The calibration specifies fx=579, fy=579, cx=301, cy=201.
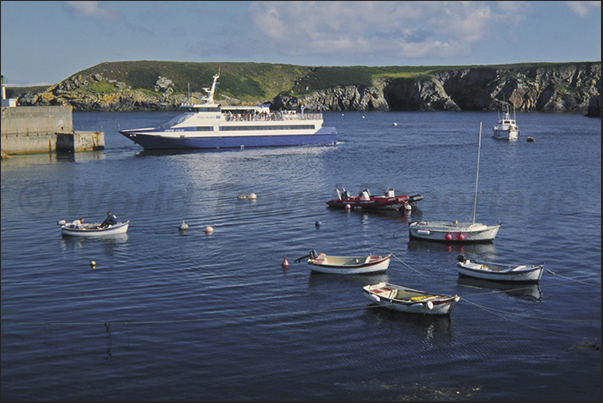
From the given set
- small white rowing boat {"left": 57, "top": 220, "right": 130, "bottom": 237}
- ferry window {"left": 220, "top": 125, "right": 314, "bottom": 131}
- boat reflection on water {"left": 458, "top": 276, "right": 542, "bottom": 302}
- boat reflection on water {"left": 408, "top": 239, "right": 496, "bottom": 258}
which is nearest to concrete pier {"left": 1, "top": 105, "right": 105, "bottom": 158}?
ferry window {"left": 220, "top": 125, "right": 314, "bottom": 131}

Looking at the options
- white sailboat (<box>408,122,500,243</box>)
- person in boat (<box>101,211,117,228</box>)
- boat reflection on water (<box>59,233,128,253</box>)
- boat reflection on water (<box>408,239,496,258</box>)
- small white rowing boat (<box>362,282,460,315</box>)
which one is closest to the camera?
small white rowing boat (<box>362,282,460,315</box>)

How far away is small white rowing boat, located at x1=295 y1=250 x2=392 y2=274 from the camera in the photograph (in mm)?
32625

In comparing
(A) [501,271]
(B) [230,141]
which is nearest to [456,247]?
(A) [501,271]

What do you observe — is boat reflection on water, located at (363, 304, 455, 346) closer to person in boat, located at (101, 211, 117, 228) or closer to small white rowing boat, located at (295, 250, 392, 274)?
small white rowing boat, located at (295, 250, 392, 274)

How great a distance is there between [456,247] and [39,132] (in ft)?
214

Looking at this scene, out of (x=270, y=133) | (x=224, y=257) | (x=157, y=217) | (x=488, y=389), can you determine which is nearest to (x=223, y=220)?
(x=157, y=217)

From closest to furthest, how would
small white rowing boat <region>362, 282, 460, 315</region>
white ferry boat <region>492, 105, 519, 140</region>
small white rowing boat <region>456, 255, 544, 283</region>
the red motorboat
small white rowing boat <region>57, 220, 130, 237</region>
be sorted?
small white rowing boat <region>362, 282, 460, 315</region> → small white rowing boat <region>456, 255, 544, 283</region> → small white rowing boat <region>57, 220, 130, 237</region> → the red motorboat → white ferry boat <region>492, 105, 519, 140</region>

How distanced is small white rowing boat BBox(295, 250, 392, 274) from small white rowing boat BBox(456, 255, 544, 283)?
14.1 ft

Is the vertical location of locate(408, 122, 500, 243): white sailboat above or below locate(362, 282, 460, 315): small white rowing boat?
above

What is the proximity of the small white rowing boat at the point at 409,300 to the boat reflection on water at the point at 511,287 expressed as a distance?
4888 millimetres

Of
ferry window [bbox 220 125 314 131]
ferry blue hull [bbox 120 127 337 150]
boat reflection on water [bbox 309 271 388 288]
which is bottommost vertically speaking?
boat reflection on water [bbox 309 271 388 288]

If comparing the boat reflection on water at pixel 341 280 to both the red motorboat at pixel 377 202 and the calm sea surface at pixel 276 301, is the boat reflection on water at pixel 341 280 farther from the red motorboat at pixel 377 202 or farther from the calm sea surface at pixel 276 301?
the red motorboat at pixel 377 202

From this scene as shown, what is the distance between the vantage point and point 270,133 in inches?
3885

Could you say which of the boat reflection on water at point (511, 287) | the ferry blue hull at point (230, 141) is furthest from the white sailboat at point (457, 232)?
the ferry blue hull at point (230, 141)
